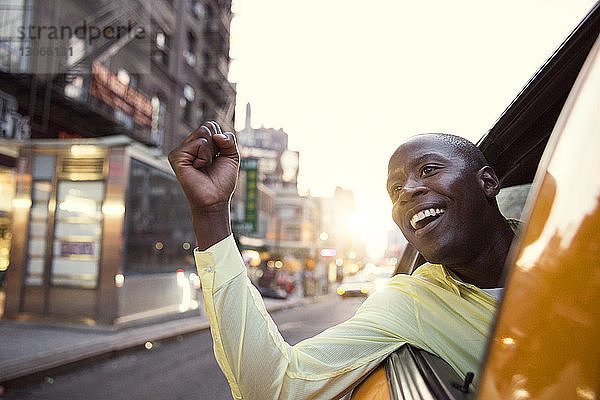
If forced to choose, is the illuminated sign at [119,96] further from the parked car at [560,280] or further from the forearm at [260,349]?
the parked car at [560,280]

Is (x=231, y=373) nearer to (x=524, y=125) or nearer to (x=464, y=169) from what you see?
(x=464, y=169)

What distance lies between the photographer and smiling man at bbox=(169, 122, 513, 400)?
119cm

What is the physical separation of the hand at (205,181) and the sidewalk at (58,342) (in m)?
6.01

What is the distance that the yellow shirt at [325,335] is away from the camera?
1175 mm

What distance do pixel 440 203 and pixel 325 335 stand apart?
0.49 m

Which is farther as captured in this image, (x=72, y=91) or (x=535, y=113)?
(x=72, y=91)

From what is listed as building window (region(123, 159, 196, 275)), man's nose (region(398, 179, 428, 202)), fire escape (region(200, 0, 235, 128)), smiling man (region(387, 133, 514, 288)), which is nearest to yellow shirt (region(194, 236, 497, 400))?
smiling man (region(387, 133, 514, 288))

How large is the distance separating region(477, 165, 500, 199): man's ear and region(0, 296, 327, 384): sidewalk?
6401 mm

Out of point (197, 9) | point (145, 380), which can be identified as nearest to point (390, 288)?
point (145, 380)

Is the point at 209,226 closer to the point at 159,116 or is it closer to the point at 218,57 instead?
the point at 159,116

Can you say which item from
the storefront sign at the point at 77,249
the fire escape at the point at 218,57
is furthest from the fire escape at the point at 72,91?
the fire escape at the point at 218,57

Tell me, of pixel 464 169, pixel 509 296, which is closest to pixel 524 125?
pixel 464 169

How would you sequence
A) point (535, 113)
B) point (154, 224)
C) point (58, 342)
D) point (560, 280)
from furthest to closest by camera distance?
point (154, 224)
point (58, 342)
point (535, 113)
point (560, 280)

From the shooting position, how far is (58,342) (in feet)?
27.4
